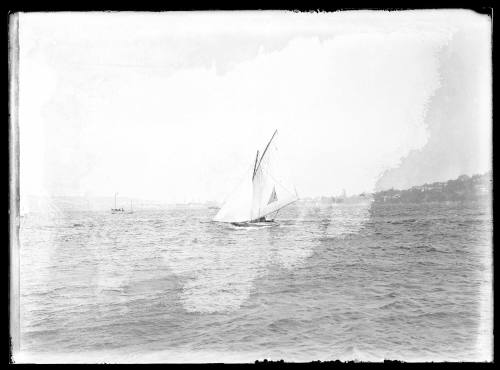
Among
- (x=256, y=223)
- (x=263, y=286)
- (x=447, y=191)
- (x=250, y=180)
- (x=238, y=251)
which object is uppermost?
(x=250, y=180)

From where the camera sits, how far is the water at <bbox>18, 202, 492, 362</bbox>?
3297 mm

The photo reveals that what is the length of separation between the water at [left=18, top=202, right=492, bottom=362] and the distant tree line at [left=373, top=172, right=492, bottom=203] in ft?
0.21

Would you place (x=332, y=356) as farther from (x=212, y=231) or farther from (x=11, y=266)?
(x=11, y=266)

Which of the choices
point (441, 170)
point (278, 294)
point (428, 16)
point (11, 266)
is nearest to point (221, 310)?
point (278, 294)

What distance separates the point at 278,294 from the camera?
3352 mm

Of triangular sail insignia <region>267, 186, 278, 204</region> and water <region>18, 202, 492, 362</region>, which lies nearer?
water <region>18, 202, 492, 362</region>

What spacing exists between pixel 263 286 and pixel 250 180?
0.76m

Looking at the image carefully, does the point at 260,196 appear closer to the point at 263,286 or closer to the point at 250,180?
the point at 250,180

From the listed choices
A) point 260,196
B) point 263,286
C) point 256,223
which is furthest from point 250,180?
point 263,286

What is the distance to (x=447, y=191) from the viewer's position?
11.0 feet

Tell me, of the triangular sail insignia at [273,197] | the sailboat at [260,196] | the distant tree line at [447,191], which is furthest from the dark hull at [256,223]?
the distant tree line at [447,191]

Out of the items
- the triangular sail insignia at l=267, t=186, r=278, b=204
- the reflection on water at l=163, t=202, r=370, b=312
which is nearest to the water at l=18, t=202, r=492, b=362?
the reflection on water at l=163, t=202, r=370, b=312

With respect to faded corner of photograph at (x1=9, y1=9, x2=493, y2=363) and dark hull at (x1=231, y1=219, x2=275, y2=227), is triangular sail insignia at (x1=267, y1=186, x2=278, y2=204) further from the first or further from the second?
dark hull at (x1=231, y1=219, x2=275, y2=227)

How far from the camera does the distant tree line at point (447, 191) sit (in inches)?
132
